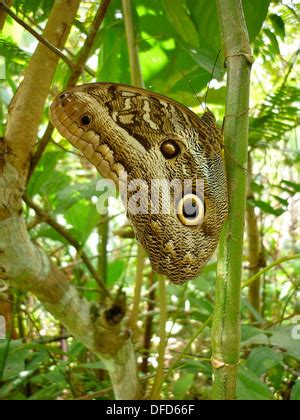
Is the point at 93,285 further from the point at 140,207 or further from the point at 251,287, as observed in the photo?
the point at 140,207

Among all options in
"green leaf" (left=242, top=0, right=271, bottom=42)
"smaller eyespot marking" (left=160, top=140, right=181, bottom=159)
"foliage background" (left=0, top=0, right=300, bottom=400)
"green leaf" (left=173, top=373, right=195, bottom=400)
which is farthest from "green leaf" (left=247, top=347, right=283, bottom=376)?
"green leaf" (left=242, top=0, right=271, bottom=42)

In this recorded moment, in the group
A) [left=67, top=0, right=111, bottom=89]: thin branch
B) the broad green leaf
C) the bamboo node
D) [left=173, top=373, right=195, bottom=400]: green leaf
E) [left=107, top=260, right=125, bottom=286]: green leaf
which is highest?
[left=67, top=0, right=111, bottom=89]: thin branch

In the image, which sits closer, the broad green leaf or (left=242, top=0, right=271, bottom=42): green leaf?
(left=242, top=0, right=271, bottom=42): green leaf

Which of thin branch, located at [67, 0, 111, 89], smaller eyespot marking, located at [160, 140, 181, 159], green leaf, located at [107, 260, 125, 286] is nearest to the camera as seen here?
smaller eyespot marking, located at [160, 140, 181, 159]

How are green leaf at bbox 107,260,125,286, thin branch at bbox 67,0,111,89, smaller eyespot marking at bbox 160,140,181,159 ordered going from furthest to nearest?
1. green leaf at bbox 107,260,125,286
2. thin branch at bbox 67,0,111,89
3. smaller eyespot marking at bbox 160,140,181,159

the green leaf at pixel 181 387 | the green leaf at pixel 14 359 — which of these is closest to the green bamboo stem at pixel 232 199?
the green leaf at pixel 181 387

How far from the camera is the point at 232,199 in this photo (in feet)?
1.76

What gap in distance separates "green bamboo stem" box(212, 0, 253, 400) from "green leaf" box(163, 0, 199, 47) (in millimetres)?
301

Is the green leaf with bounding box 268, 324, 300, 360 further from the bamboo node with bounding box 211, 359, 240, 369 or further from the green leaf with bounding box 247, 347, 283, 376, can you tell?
the bamboo node with bounding box 211, 359, 240, 369

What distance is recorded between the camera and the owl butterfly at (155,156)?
0.61 metres

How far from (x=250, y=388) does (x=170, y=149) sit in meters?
0.43

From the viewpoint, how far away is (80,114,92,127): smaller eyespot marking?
62 cm

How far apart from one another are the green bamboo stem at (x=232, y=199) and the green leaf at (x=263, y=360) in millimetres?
336

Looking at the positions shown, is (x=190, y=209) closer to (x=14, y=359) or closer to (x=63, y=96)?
(x=63, y=96)
